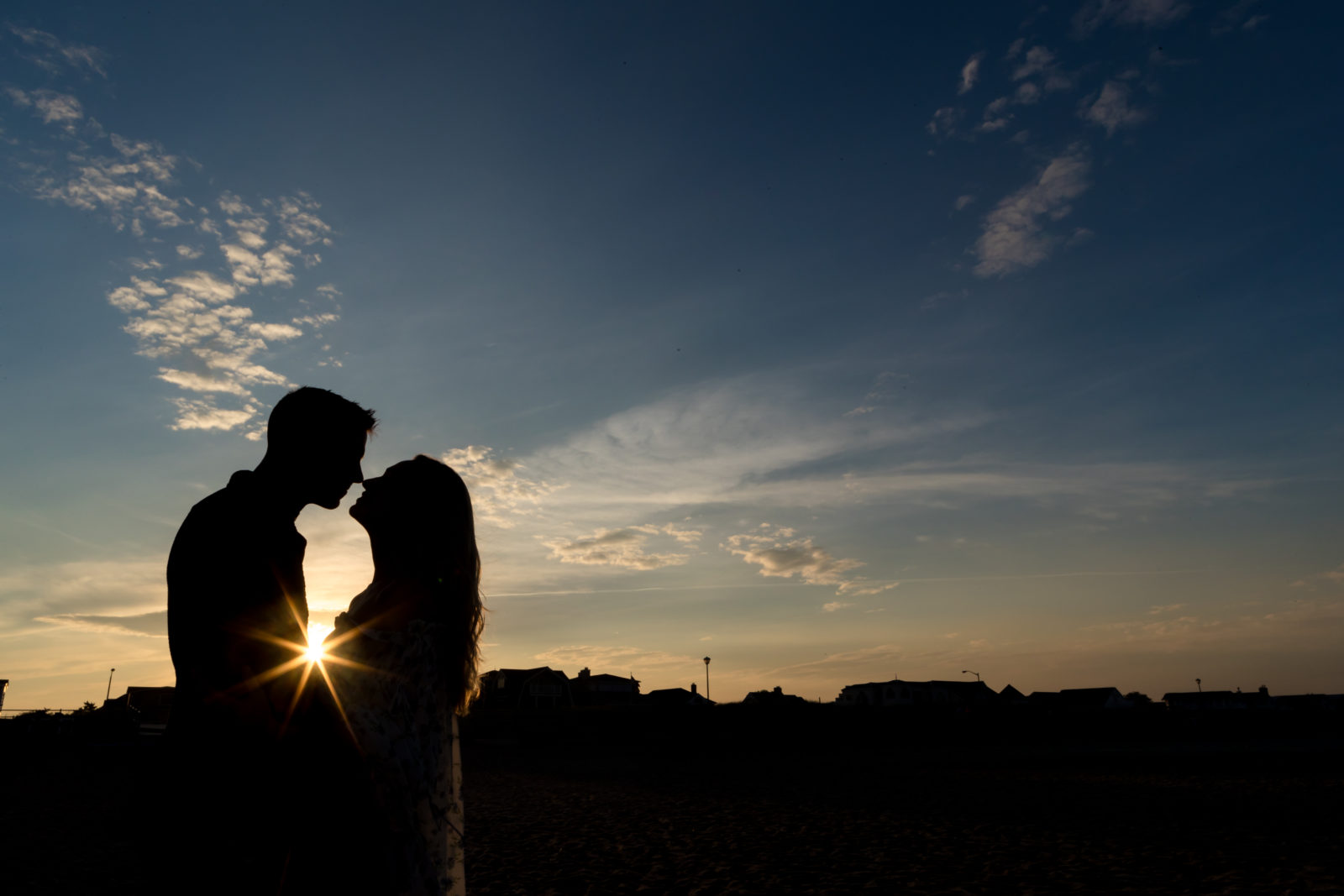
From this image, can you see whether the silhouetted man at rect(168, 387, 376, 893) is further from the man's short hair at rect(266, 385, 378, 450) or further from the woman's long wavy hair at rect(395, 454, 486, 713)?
the woman's long wavy hair at rect(395, 454, 486, 713)

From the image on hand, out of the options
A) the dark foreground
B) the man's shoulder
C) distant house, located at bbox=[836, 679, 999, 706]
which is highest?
distant house, located at bbox=[836, 679, 999, 706]

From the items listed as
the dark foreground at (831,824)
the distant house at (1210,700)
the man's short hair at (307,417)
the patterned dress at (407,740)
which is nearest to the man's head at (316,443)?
the man's short hair at (307,417)

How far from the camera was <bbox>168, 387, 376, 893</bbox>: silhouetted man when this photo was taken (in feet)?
4.69

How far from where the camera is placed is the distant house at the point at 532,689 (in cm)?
6912

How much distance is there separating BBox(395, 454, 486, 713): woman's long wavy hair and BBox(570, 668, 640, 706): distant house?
74385mm

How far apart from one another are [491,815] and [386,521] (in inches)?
581

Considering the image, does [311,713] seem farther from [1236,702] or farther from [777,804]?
[1236,702]

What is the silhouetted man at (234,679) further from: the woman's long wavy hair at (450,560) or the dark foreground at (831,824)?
the woman's long wavy hair at (450,560)

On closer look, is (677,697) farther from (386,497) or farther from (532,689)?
(386,497)

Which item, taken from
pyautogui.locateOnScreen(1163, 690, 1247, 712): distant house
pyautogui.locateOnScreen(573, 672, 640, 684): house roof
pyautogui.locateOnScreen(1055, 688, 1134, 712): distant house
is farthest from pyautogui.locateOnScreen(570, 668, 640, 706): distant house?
pyautogui.locateOnScreen(1163, 690, 1247, 712): distant house

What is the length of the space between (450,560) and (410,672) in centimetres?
29

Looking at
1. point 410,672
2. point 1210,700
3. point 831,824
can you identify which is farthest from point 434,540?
point 1210,700

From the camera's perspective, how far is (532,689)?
69.9 m

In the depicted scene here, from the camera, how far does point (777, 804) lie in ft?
51.9
